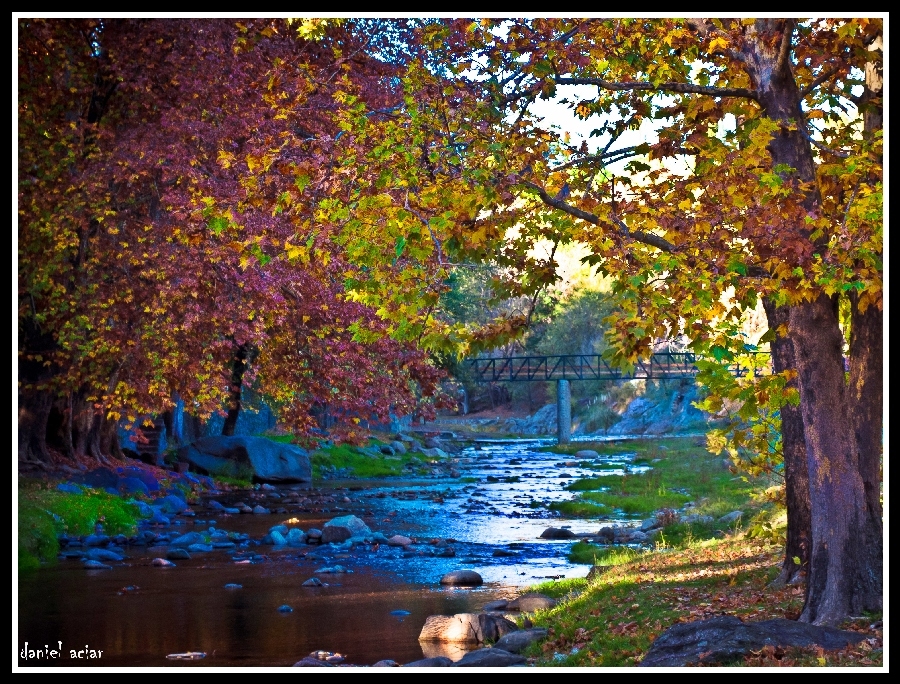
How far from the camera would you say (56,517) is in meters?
19.8

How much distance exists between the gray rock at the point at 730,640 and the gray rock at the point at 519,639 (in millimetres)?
2498

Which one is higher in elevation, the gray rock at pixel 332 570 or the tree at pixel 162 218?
the tree at pixel 162 218

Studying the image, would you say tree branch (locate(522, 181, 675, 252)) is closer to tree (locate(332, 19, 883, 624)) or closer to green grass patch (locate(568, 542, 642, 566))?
tree (locate(332, 19, 883, 624))

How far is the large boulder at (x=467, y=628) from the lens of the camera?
11.9 m

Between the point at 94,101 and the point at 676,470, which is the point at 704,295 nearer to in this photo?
the point at 94,101

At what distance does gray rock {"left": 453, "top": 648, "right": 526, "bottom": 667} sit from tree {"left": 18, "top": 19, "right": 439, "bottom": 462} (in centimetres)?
665

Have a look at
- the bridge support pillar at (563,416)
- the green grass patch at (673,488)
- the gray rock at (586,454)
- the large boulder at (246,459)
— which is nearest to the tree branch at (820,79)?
the green grass patch at (673,488)

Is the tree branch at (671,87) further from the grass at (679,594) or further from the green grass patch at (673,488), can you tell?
the green grass patch at (673,488)

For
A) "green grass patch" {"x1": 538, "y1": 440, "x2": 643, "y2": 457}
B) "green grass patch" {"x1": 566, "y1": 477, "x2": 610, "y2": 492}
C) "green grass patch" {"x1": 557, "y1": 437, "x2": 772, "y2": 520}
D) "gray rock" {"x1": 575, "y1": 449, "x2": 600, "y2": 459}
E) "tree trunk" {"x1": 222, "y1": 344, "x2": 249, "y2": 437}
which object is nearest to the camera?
"green grass patch" {"x1": 557, "y1": 437, "x2": 772, "y2": 520}

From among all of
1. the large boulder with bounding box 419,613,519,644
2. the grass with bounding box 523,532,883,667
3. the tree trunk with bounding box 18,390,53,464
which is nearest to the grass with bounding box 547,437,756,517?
the grass with bounding box 523,532,883,667

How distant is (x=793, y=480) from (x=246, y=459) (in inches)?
894

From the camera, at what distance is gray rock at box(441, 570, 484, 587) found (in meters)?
15.9

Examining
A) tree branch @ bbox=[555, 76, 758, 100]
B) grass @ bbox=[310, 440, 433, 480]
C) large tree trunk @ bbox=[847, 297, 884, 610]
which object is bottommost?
grass @ bbox=[310, 440, 433, 480]
